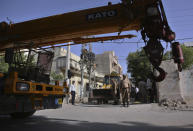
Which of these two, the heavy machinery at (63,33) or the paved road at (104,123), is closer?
the heavy machinery at (63,33)

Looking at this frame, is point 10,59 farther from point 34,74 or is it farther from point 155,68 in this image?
point 155,68

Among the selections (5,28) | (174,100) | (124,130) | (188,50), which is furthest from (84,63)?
(188,50)

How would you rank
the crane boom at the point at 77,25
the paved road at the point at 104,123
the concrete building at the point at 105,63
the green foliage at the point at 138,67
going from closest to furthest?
the crane boom at the point at 77,25, the paved road at the point at 104,123, the green foliage at the point at 138,67, the concrete building at the point at 105,63

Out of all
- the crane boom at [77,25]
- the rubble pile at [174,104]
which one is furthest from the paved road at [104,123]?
the crane boom at [77,25]

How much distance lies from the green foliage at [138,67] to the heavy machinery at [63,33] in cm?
2630

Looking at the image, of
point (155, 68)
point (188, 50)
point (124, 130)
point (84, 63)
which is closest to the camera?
point (155, 68)

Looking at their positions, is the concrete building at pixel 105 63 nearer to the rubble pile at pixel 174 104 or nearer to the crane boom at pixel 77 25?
the rubble pile at pixel 174 104

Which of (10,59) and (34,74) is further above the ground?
(10,59)

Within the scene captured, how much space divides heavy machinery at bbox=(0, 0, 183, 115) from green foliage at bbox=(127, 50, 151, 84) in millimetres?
26298

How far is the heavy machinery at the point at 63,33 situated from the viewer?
3.33m

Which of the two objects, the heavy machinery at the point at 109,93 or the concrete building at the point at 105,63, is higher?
the concrete building at the point at 105,63

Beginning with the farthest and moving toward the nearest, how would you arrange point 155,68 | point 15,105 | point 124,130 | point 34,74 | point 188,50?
point 188,50 < point 34,74 < point 124,130 < point 15,105 < point 155,68

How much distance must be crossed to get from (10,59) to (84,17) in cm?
210

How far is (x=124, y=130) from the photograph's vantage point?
3717 millimetres
